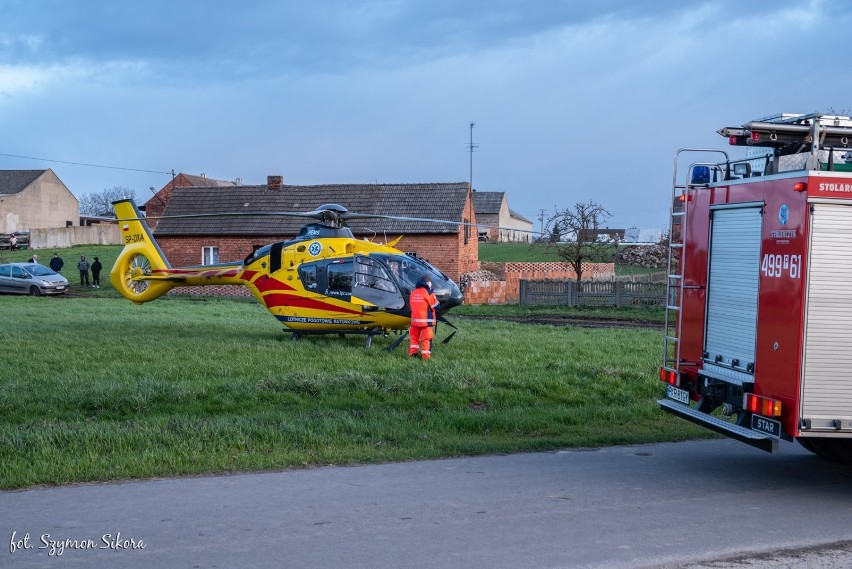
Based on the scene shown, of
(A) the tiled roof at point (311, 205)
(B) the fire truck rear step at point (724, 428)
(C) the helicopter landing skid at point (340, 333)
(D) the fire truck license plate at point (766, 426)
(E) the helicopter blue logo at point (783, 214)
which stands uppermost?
(A) the tiled roof at point (311, 205)

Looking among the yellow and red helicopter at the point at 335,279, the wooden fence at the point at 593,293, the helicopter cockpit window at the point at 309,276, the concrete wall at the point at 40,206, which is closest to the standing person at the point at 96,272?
the wooden fence at the point at 593,293

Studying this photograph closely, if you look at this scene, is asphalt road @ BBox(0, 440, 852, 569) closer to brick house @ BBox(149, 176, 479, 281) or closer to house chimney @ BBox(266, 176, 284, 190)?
brick house @ BBox(149, 176, 479, 281)

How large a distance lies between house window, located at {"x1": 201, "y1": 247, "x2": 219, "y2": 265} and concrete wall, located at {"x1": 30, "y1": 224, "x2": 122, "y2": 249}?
28.9 m

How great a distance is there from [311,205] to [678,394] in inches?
1461

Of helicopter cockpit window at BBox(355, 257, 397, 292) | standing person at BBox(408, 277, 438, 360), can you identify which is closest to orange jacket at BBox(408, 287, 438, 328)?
standing person at BBox(408, 277, 438, 360)

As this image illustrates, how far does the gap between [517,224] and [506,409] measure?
11939 centimetres

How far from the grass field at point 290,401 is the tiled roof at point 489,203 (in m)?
92.3

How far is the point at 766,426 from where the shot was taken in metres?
8.02

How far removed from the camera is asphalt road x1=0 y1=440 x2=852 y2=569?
6387mm

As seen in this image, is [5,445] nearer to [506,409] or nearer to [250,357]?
[506,409]

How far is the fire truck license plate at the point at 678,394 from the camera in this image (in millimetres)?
9530

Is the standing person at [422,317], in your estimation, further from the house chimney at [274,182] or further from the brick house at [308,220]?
the house chimney at [274,182]

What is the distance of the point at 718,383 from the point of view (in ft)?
29.6

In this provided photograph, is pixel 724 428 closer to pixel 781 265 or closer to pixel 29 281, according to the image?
pixel 781 265
